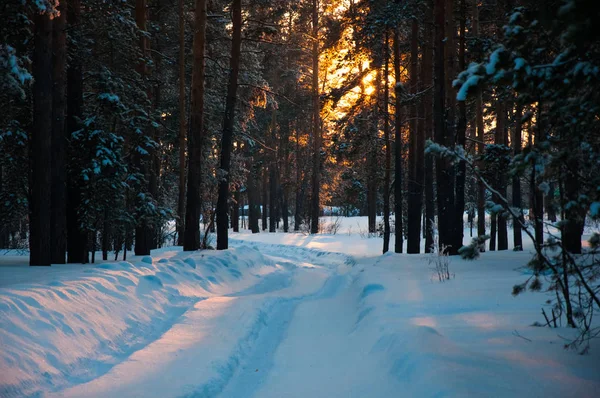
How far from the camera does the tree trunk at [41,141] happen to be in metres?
9.49

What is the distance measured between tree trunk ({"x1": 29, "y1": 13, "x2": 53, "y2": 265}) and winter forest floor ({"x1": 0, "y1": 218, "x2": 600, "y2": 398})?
53.4 inches

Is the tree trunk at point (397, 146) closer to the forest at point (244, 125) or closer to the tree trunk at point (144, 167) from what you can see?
the forest at point (244, 125)

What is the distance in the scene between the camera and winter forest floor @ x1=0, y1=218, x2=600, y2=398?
3879 millimetres

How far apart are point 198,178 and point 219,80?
801 centimetres

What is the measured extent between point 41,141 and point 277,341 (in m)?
7.26

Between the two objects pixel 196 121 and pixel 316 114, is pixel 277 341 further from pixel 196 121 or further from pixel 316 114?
pixel 316 114

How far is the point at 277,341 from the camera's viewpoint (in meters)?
5.98

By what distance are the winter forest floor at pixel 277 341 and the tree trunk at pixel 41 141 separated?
136cm

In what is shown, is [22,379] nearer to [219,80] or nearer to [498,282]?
[498,282]

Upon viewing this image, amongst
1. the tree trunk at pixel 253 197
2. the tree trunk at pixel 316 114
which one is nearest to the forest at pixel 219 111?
the tree trunk at pixel 316 114

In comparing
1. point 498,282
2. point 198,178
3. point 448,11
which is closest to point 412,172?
point 448,11

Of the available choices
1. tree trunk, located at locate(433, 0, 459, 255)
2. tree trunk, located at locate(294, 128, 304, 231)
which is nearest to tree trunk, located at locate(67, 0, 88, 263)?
tree trunk, located at locate(433, 0, 459, 255)

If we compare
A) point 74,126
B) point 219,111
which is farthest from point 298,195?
point 74,126

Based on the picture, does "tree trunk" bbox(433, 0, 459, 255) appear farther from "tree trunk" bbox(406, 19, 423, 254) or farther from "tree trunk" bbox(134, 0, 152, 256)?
"tree trunk" bbox(134, 0, 152, 256)
